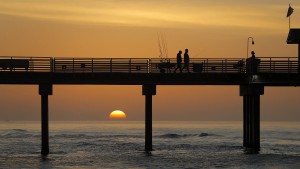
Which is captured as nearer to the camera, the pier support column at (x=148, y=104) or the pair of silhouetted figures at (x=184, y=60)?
the pair of silhouetted figures at (x=184, y=60)

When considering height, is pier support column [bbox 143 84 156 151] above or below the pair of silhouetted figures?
below

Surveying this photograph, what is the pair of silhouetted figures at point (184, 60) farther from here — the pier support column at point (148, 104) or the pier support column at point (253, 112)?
the pier support column at point (253, 112)

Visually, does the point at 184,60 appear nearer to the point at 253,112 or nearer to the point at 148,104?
the point at 148,104

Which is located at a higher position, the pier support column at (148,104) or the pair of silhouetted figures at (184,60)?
the pair of silhouetted figures at (184,60)

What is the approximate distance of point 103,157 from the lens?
53.8 meters

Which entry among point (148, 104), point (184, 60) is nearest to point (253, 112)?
point (184, 60)

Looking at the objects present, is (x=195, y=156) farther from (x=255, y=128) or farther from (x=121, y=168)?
(x=121, y=168)

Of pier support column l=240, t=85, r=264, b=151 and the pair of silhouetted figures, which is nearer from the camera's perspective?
the pair of silhouetted figures

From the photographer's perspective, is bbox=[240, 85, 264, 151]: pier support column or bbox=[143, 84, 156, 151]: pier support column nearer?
bbox=[143, 84, 156, 151]: pier support column

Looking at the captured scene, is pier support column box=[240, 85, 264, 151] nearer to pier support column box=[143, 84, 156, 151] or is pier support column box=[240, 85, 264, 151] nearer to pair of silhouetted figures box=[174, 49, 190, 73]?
pair of silhouetted figures box=[174, 49, 190, 73]

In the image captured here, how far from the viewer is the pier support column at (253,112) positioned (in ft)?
173

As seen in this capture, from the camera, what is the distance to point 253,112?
5350 centimetres

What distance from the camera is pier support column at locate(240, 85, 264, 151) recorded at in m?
52.8

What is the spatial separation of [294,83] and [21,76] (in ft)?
63.2
